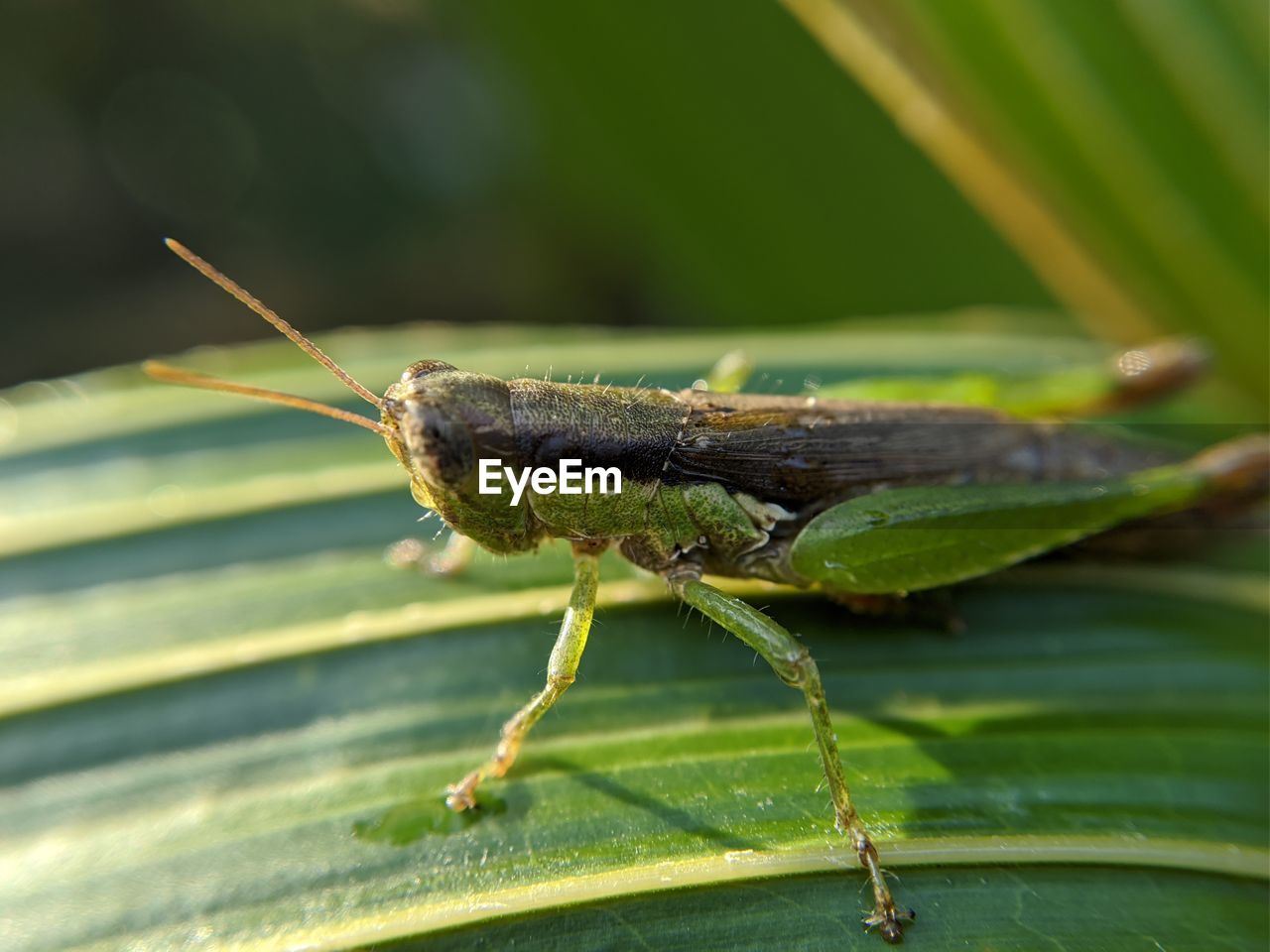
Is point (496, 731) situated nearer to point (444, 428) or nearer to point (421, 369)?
point (444, 428)

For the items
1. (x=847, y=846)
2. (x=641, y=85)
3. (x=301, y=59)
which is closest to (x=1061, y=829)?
(x=847, y=846)

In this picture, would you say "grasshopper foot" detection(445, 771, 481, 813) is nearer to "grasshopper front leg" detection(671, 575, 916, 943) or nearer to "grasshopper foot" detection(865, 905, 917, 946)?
"grasshopper front leg" detection(671, 575, 916, 943)

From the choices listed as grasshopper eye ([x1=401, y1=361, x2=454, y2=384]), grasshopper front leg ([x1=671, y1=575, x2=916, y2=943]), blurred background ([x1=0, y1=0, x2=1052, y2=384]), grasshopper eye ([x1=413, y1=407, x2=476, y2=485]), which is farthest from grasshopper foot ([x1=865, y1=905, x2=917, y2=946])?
blurred background ([x1=0, y1=0, x2=1052, y2=384])

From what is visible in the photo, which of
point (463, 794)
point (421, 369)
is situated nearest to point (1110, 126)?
point (421, 369)

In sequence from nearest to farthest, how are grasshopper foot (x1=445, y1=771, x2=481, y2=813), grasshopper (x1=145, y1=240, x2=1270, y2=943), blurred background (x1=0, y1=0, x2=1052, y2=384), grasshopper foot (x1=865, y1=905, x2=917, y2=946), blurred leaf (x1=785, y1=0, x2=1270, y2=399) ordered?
grasshopper foot (x1=865, y1=905, x2=917, y2=946) < grasshopper foot (x1=445, y1=771, x2=481, y2=813) < grasshopper (x1=145, y1=240, x2=1270, y2=943) < blurred leaf (x1=785, y1=0, x2=1270, y2=399) < blurred background (x1=0, y1=0, x2=1052, y2=384)

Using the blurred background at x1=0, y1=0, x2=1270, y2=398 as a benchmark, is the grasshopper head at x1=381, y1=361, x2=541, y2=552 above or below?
below

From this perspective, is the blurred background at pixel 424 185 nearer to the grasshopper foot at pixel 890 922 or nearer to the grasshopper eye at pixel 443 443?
the grasshopper eye at pixel 443 443

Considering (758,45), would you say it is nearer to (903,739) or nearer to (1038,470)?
(1038,470)
